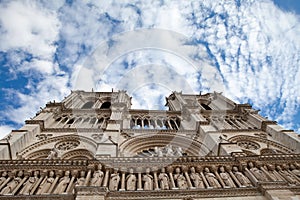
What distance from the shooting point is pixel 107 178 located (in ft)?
36.1

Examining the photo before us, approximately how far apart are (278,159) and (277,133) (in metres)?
5.70

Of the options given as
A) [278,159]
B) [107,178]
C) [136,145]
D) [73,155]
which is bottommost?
[107,178]

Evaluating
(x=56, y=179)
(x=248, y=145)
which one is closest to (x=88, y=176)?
(x=56, y=179)

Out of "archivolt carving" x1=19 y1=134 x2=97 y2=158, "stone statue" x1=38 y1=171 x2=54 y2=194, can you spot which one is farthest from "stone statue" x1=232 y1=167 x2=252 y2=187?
"archivolt carving" x1=19 y1=134 x2=97 y2=158

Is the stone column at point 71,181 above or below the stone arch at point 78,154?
below

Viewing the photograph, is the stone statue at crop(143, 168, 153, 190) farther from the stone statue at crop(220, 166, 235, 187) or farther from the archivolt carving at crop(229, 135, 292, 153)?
the archivolt carving at crop(229, 135, 292, 153)

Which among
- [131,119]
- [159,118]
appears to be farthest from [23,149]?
[159,118]

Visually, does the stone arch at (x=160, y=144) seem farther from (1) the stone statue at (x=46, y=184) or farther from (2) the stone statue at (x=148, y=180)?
(1) the stone statue at (x=46, y=184)

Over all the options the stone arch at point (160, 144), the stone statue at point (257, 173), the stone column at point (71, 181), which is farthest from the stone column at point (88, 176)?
the stone statue at point (257, 173)

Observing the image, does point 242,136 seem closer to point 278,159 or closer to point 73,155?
point 278,159

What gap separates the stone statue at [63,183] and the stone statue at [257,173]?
23.6 feet

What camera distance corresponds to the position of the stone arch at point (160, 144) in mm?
16938

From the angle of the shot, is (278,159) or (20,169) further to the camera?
Result: (278,159)

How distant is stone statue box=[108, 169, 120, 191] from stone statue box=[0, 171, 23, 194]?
11.3ft
